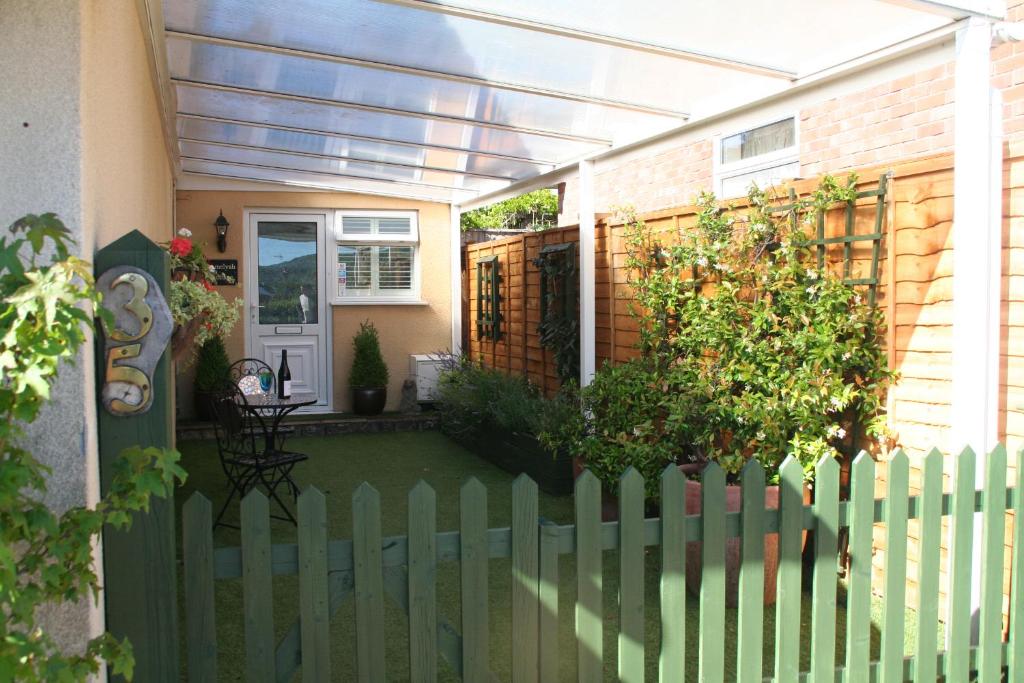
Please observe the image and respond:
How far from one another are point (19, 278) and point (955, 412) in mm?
3431

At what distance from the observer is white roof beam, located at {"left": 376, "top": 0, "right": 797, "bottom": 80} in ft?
13.9

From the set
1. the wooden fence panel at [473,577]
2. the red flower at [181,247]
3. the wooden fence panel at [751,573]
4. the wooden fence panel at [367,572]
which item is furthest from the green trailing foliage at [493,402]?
the wooden fence panel at [367,572]

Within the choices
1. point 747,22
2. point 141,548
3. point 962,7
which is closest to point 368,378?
point 747,22

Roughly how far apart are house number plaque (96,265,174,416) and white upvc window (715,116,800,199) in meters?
4.46

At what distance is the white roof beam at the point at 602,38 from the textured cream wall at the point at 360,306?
656cm

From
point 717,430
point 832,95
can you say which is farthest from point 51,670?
point 832,95

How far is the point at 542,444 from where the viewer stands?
6.80 m

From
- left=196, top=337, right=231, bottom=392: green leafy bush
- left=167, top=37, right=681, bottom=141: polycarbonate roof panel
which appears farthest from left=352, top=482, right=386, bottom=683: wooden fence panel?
left=196, top=337, right=231, bottom=392: green leafy bush

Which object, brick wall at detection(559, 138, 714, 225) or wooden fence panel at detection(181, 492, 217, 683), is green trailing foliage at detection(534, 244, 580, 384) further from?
wooden fence panel at detection(181, 492, 217, 683)

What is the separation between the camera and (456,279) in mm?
11164

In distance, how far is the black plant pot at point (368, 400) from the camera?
10383 mm

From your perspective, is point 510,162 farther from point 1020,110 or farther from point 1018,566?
point 1018,566

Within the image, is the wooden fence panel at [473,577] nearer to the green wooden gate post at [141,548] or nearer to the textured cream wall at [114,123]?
the green wooden gate post at [141,548]

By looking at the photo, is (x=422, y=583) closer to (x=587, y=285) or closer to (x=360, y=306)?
(x=587, y=285)
